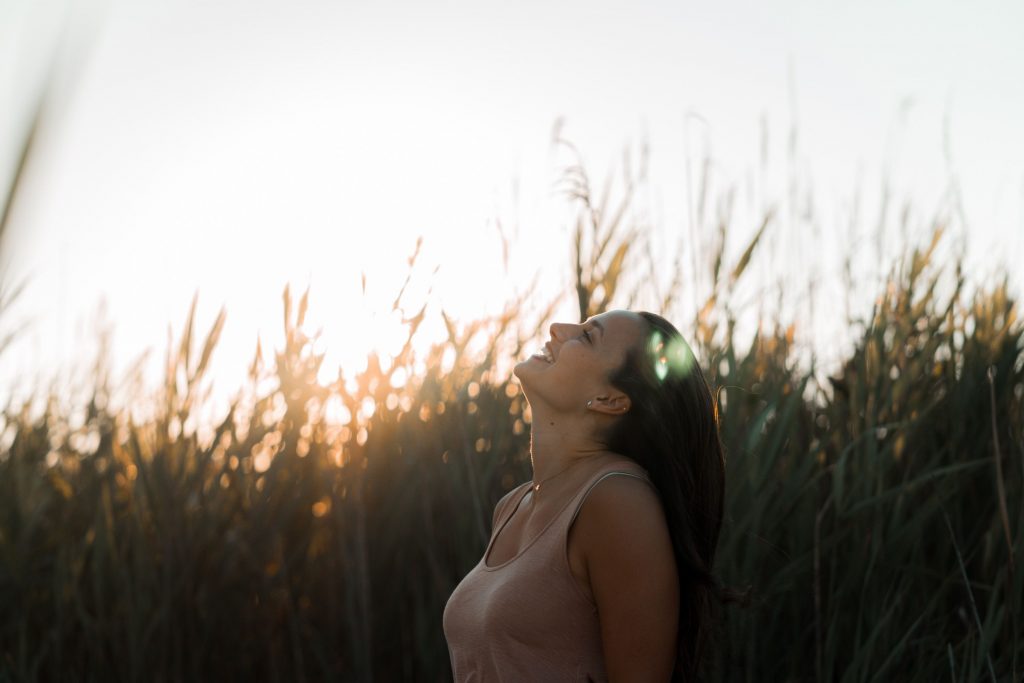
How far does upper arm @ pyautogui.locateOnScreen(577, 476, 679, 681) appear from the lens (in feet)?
4.90

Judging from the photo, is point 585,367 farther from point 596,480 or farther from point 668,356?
point 596,480

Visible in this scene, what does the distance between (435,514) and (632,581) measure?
101 centimetres

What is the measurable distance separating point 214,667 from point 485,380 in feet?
3.11

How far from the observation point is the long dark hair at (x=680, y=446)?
1.65 m

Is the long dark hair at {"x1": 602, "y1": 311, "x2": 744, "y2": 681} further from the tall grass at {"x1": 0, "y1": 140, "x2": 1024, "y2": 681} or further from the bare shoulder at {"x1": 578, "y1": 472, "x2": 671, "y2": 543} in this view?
the tall grass at {"x1": 0, "y1": 140, "x2": 1024, "y2": 681}

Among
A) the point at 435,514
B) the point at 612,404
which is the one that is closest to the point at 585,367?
the point at 612,404

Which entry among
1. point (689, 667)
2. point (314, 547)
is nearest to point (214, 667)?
point (314, 547)

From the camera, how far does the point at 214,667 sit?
7.76ft

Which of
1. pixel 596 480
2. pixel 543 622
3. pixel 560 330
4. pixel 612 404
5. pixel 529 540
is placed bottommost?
pixel 543 622

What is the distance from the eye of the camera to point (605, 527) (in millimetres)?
1512

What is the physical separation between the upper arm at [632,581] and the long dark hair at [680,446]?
4.5 inches

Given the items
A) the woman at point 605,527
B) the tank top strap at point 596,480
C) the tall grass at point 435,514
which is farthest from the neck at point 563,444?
the tall grass at point 435,514

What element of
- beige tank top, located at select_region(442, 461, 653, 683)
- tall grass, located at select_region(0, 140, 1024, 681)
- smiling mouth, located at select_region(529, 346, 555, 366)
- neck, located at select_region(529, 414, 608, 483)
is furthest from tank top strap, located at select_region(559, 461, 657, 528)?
tall grass, located at select_region(0, 140, 1024, 681)

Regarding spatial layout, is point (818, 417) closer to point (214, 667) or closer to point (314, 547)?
point (314, 547)
